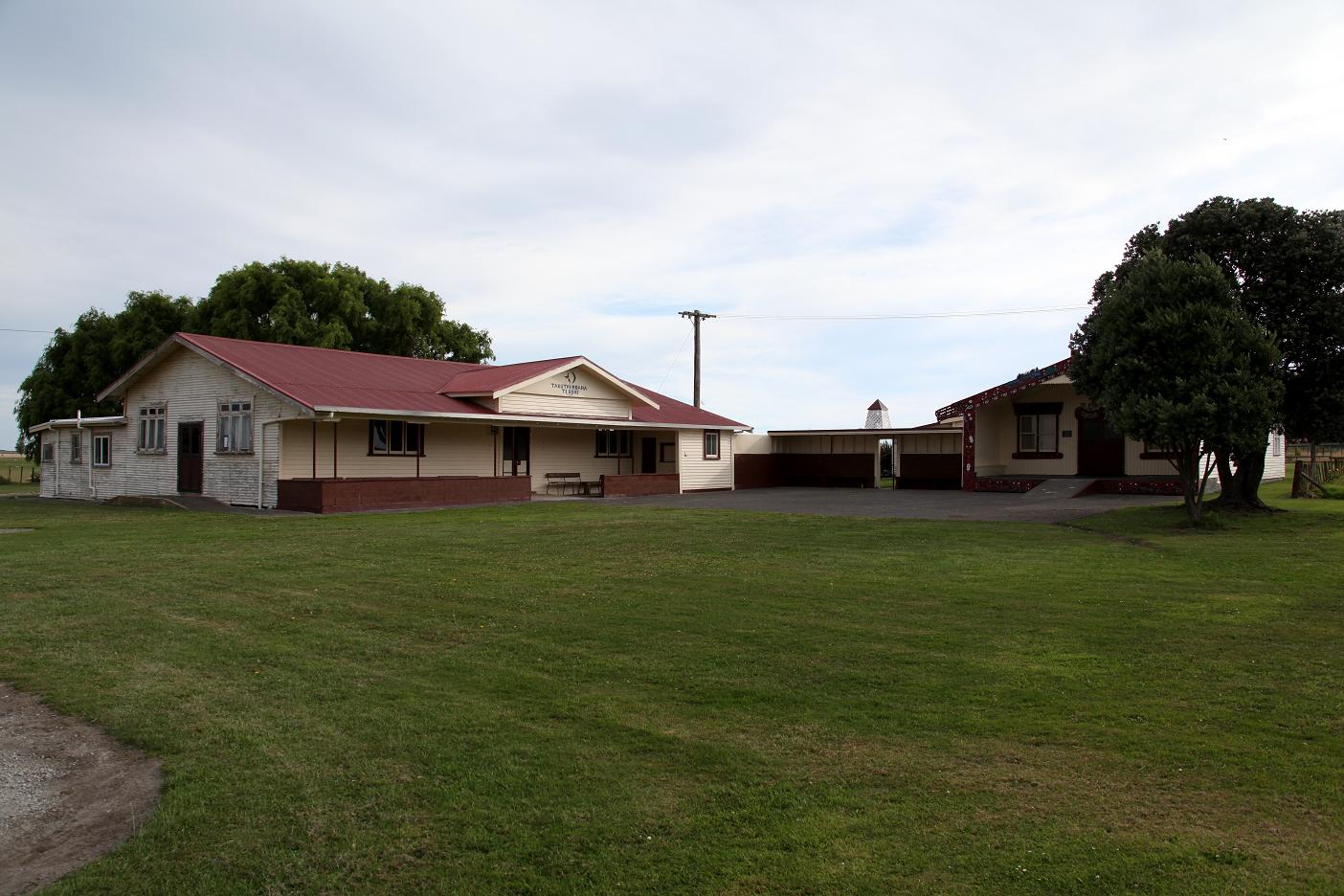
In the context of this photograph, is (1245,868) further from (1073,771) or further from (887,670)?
(887,670)

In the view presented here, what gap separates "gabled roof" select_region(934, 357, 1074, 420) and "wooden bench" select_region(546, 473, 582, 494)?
13.1 m

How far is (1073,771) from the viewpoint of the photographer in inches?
192

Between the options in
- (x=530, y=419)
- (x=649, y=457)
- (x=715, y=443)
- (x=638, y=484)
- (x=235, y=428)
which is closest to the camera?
(x=235, y=428)

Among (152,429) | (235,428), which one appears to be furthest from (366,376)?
(152,429)

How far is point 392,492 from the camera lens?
24781mm

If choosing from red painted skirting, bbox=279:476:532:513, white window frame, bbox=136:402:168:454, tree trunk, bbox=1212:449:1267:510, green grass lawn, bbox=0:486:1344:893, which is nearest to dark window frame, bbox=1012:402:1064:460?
tree trunk, bbox=1212:449:1267:510

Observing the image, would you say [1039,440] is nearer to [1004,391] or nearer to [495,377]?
[1004,391]

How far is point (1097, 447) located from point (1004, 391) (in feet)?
12.5

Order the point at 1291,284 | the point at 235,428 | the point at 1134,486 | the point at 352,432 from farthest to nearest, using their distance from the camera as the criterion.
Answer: the point at 1134,486
the point at 352,432
the point at 235,428
the point at 1291,284

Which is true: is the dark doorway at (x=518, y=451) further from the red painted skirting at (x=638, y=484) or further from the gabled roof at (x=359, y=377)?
the red painted skirting at (x=638, y=484)

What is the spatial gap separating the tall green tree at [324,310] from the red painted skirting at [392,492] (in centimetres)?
2030

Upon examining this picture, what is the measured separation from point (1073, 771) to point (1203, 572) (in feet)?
26.8

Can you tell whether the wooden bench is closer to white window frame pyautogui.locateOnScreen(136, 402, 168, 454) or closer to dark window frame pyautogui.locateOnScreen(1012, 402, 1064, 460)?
white window frame pyautogui.locateOnScreen(136, 402, 168, 454)

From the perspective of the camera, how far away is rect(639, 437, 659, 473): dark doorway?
37062mm
